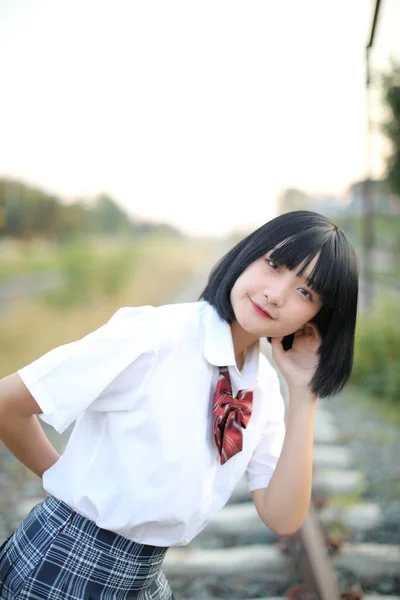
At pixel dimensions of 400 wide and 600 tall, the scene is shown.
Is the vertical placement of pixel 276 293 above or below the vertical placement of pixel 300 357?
above

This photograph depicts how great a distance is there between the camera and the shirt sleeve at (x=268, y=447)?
1596 mm

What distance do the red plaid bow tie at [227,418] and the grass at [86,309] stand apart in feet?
17.0

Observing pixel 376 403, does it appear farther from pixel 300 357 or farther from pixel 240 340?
pixel 240 340

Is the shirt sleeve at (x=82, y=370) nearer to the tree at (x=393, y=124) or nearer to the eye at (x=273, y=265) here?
the eye at (x=273, y=265)

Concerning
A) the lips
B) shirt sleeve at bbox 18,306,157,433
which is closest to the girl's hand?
the lips

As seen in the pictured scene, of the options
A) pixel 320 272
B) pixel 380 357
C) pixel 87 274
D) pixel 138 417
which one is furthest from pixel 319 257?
pixel 87 274

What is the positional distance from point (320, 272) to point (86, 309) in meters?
9.65

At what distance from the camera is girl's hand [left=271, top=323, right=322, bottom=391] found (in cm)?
155

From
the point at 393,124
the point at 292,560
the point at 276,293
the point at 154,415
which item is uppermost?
the point at 393,124

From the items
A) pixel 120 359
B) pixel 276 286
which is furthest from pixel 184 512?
pixel 276 286

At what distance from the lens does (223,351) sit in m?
1.36

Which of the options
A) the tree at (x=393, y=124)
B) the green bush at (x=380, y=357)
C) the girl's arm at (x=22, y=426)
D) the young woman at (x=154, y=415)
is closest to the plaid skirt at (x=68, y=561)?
the young woman at (x=154, y=415)

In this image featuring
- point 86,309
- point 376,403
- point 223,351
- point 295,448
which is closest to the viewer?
point 223,351

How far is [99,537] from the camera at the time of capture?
134cm
